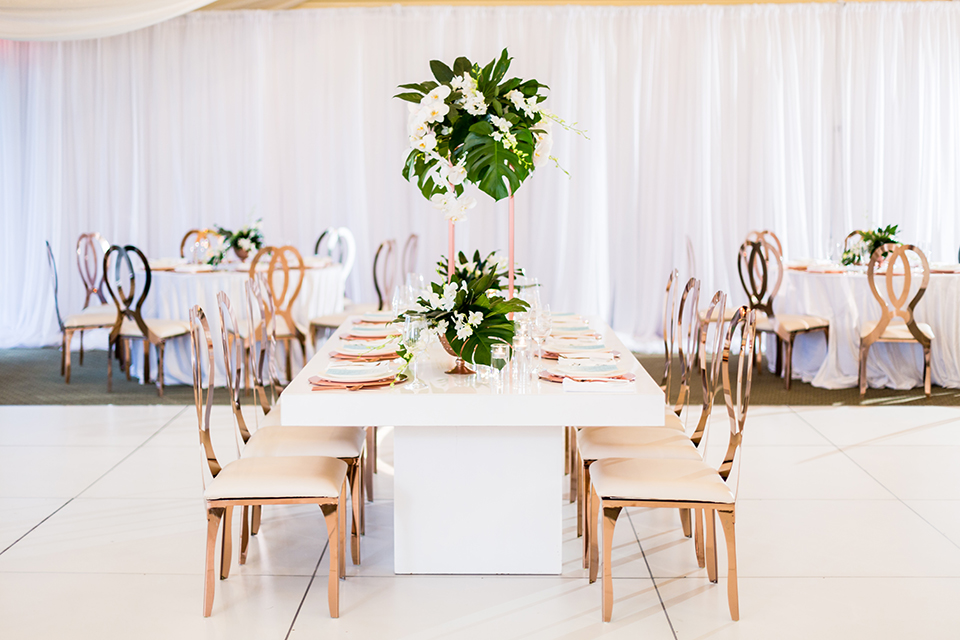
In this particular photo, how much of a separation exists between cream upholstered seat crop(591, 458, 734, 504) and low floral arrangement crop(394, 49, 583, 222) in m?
0.98

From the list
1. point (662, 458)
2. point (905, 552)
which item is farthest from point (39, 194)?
point (905, 552)

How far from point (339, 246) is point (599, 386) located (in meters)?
5.77

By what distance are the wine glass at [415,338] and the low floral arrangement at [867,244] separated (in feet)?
14.1

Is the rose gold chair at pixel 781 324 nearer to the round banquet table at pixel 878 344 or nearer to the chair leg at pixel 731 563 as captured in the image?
the round banquet table at pixel 878 344

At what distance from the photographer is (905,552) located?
11.4ft

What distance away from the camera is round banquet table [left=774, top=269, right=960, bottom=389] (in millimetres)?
6250

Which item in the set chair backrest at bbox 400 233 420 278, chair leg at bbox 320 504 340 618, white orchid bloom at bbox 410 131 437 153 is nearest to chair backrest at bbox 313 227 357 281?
chair backrest at bbox 400 233 420 278

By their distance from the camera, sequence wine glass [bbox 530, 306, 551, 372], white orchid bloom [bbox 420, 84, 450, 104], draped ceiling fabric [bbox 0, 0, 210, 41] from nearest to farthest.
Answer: white orchid bloom [bbox 420, 84, 450, 104], wine glass [bbox 530, 306, 551, 372], draped ceiling fabric [bbox 0, 0, 210, 41]

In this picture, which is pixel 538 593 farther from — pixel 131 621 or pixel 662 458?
pixel 131 621

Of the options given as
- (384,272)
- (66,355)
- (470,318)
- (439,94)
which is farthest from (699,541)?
(66,355)

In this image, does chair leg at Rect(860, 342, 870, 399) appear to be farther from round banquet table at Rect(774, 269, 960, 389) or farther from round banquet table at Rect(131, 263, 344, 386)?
round banquet table at Rect(131, 263, 344, 386)

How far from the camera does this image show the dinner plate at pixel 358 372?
3012mm

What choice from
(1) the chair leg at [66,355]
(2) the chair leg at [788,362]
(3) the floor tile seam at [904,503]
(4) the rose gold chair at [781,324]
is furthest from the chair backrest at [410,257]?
(3) the floor tile seam at [904,503]

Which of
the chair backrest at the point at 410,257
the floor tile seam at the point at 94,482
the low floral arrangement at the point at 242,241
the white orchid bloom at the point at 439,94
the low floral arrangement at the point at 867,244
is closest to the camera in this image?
the white orchid bloom at the point at 439,94
